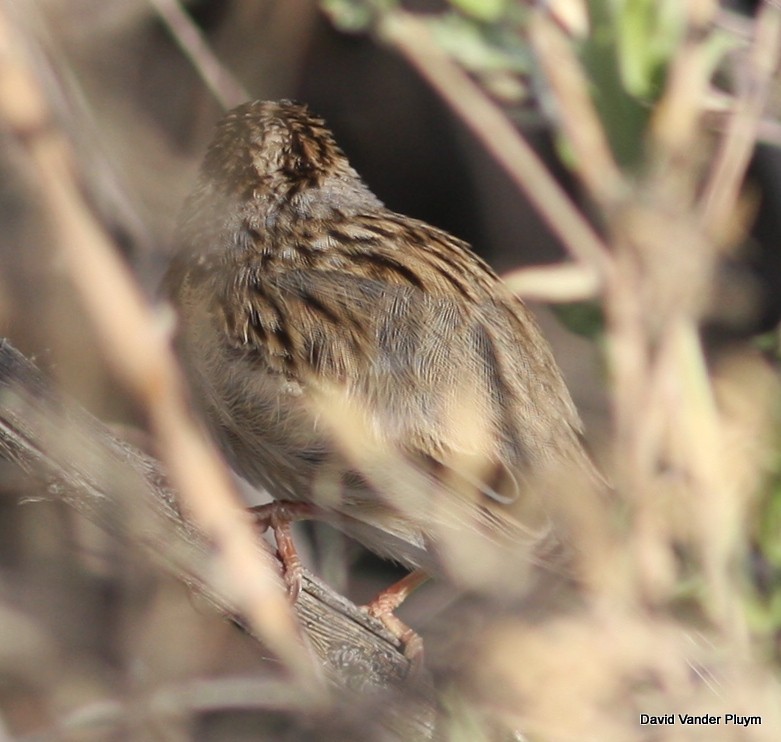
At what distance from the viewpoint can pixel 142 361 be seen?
1662mm

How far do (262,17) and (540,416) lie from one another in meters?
1.82

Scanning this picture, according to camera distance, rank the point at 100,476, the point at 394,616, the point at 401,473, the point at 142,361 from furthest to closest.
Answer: the point at 394,616 → the point at 401,473 → the point at 100,476 → the point at 142,361

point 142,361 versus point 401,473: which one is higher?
point 142,361

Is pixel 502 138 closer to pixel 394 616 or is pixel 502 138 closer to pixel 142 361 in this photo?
pixel 394 616

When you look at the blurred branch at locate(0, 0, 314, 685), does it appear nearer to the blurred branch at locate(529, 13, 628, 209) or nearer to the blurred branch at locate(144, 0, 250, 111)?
the blurred branch at locate(529, 13, 628, 209)

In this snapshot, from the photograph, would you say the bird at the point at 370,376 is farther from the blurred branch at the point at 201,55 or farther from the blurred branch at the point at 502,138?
the blurred branch at the point at 201,55

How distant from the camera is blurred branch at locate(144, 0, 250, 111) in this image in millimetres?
3312

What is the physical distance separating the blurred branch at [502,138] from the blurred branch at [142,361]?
1093mm

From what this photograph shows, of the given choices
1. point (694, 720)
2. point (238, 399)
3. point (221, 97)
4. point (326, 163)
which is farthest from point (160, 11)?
point (694, 720)

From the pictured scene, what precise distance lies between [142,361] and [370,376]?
0.72 meters

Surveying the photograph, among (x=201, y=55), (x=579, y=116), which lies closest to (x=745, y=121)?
(x=579, y=116)

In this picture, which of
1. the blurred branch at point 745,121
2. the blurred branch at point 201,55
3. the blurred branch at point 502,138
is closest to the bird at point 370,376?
the blurred branch at point 502,138

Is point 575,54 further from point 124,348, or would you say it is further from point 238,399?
point 124,348

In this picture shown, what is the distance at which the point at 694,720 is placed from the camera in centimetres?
235
